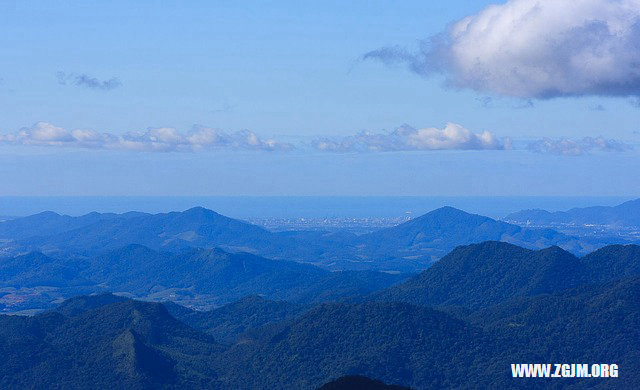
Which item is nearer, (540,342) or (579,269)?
(540,342)

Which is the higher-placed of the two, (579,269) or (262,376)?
(579,269)

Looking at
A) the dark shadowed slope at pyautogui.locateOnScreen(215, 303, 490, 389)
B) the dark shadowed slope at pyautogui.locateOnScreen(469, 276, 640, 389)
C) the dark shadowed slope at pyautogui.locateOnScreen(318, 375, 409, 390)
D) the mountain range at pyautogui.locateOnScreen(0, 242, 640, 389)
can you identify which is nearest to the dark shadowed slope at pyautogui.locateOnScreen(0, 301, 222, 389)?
the mountain range at pyautogui.locateOnScreen(0, 242, 640, 389)

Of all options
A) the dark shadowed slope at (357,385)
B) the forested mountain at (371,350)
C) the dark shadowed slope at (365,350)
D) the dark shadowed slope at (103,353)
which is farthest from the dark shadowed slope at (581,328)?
the dark shadowed slope at (357,385)

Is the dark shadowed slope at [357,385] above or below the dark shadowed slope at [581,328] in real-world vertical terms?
above

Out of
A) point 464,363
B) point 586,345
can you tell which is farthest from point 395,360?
point 586,345

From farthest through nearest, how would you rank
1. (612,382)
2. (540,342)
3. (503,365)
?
(540,342) → (503,365) → (612,382)

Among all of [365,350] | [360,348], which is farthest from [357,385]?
[360,348]

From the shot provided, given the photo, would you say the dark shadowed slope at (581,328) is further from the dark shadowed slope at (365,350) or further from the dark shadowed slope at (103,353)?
the dark shadowed slope at (103,353)

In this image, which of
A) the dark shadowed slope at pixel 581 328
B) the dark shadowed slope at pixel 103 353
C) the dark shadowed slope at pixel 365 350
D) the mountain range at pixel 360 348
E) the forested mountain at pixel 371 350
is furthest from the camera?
the dark shadowed slope at pixel 581 328

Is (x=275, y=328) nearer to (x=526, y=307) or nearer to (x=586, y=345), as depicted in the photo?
(x=526, y=307)

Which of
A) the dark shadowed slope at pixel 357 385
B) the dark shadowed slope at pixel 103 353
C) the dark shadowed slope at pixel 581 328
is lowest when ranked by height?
the dark shadowed slope at pixel 103 353

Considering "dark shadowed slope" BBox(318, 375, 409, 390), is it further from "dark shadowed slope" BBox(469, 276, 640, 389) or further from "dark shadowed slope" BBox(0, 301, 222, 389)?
"dark shadowed slope" BBox(0, 301, 222, 389)
